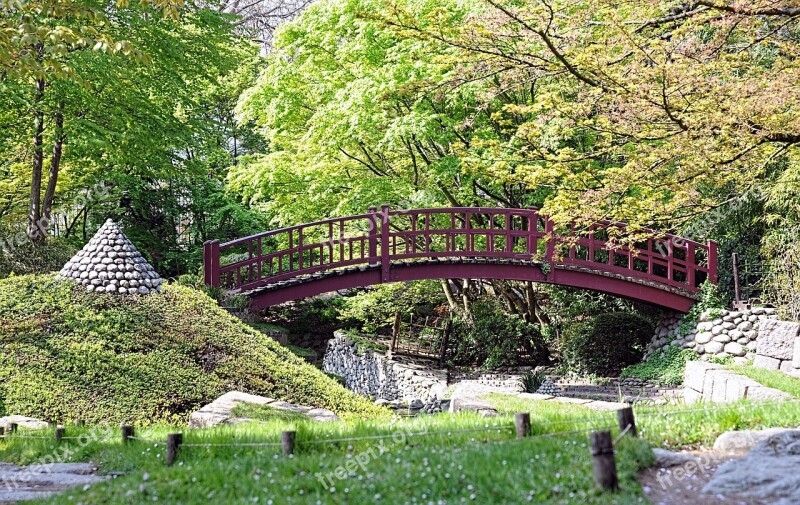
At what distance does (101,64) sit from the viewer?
1298 cm

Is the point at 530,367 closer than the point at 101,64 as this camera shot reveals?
No

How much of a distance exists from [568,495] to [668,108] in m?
4.22

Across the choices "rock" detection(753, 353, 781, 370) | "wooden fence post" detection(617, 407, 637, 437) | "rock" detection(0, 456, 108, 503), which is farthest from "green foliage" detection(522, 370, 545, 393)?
"rock" detection(0, 456, 108, 503)

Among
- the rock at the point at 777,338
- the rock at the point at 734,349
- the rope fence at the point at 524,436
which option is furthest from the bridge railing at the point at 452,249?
the rope fence at the point at 524,436

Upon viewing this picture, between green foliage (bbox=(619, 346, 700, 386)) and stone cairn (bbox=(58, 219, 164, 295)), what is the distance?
9.20 meters

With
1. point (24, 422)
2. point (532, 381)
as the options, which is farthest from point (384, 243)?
point (24, 422)

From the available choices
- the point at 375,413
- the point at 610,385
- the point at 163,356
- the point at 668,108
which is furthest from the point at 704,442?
the point at 610,385

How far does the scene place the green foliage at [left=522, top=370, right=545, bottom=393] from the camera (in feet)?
48.0

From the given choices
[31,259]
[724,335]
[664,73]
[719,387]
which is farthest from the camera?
[724,335]

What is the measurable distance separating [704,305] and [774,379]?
524cm

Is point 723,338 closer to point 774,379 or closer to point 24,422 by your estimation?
point 774,379

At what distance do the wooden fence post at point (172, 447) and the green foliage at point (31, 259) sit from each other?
866 centimetres

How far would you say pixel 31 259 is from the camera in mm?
13578

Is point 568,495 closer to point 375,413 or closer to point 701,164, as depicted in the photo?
point 701,164
